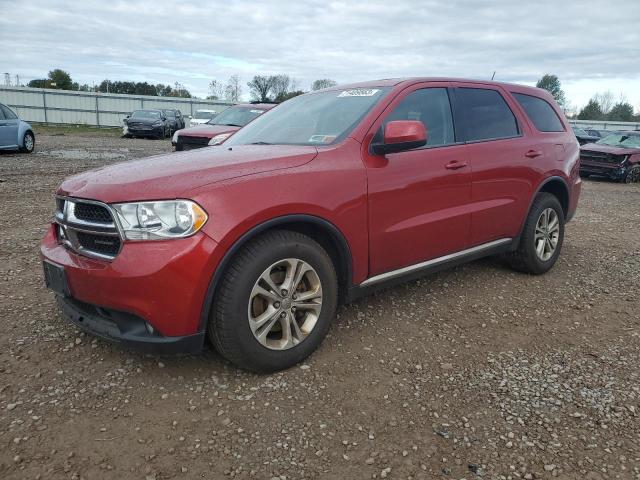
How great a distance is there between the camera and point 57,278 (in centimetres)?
283

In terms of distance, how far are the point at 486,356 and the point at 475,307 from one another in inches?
33.1

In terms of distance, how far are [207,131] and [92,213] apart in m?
8.11

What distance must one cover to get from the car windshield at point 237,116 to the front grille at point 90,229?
8.80 meters

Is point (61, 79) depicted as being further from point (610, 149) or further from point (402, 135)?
point (402, 135)

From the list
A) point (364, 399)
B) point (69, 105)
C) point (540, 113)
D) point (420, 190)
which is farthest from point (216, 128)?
point (69, 105)

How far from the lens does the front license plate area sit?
9.05 ft

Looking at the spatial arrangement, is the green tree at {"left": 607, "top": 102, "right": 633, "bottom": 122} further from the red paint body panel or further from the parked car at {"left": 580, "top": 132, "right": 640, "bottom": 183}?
the red paint body panel

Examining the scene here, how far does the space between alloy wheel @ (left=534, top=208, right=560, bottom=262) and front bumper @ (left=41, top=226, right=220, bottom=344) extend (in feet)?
11.1

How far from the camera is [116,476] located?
214 centimetres

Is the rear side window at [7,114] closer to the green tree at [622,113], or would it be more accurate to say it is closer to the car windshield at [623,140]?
the car windshield at [623,140]

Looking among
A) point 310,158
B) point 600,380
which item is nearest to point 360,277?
point 310,158

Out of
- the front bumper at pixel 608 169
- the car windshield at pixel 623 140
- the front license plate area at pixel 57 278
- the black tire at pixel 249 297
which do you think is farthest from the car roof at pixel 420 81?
the car windshield at pixel 623 140

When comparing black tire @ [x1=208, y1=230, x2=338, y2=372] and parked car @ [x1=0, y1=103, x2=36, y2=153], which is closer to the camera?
black tire @ [x1=208, y1=230, x2=338, y2=372]

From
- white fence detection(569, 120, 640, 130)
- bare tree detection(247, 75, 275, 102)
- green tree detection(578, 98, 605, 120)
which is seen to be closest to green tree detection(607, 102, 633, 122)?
green tree detection(578, 98, 605, 120)
